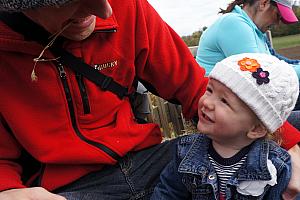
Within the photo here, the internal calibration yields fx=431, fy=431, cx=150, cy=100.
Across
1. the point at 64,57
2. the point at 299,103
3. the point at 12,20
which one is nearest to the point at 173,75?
the point at 64,57

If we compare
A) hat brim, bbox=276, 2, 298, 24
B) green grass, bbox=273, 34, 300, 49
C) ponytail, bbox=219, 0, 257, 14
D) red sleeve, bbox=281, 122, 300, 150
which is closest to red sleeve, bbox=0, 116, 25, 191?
red sleeve, bbox=281, 122, 300, 150

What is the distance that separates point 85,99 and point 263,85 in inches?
24.8

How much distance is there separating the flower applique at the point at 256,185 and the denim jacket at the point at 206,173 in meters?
0.02

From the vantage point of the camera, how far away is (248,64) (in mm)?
1536

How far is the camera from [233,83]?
1.50 meters

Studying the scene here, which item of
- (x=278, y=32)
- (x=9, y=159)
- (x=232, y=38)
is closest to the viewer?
(x=9, y=159)

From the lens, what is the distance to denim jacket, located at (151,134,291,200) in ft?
5.02

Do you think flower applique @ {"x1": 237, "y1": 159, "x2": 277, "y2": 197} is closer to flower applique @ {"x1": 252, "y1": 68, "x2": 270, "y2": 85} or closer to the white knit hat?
the white knit hat

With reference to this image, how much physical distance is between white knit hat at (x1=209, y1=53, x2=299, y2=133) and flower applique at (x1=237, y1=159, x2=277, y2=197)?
14 centimetres

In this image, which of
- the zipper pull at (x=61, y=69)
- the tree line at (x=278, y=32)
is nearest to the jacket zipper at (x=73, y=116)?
the zipper pull at (x=61, y=69)

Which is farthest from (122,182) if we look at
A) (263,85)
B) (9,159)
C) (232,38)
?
(232,38)

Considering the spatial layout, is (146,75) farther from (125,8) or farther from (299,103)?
(299,103)

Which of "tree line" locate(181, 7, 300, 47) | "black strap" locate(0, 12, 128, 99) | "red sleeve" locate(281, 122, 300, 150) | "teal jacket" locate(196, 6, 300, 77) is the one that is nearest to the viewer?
"black strap" locate(0, 12, 128, 99)

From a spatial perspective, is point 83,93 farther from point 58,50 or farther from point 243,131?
point 243,131
